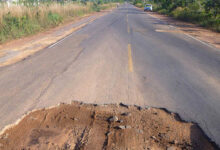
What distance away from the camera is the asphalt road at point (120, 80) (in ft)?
14.9

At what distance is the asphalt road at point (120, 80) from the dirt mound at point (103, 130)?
315 millimetres

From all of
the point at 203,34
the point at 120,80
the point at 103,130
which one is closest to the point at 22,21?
the point at 120,80

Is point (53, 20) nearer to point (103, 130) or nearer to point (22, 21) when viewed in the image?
point (22, 21)

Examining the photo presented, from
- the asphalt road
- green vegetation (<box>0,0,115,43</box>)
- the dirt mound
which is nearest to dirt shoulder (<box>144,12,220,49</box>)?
the asphalt road

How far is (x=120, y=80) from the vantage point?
5980 millimetres

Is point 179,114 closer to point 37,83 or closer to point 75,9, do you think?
point 37,83

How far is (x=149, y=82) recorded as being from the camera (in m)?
5.90

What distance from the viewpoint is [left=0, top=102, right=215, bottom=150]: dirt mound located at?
3227mm

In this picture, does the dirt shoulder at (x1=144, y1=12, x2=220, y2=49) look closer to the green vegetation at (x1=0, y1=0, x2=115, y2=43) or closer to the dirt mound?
the dirt mound

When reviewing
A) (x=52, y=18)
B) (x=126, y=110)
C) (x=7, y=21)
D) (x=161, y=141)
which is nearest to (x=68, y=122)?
(x=126, y=110)

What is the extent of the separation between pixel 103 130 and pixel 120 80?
257 cm

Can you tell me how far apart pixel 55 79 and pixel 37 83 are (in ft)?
1.68

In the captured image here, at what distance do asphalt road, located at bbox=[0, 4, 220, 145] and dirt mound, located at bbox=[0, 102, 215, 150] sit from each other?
32 centimetres

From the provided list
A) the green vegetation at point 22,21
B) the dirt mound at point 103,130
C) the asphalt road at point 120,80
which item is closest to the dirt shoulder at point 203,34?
the asphalt road at point 120,80
